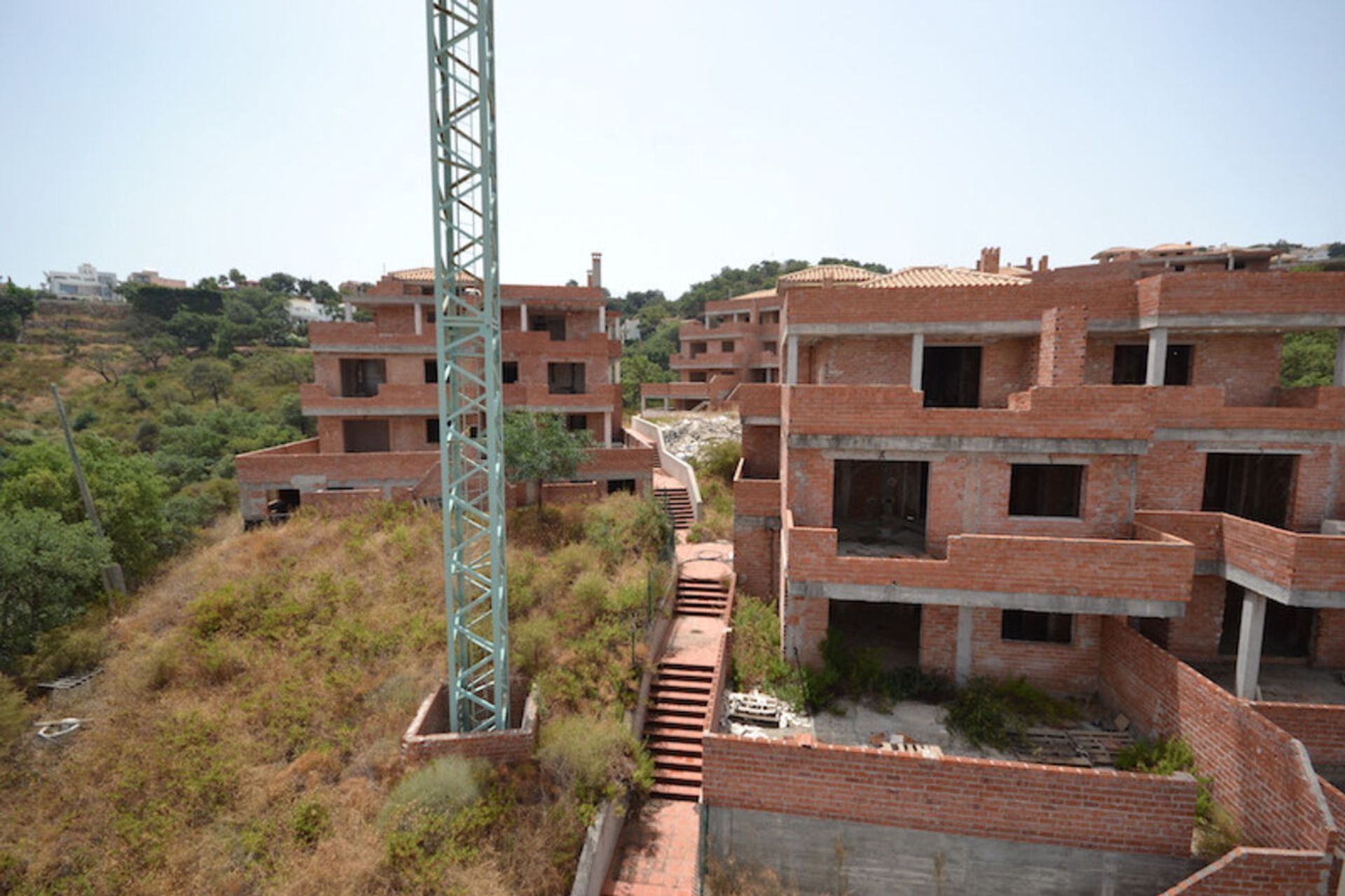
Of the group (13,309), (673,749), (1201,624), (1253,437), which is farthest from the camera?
(13,309)

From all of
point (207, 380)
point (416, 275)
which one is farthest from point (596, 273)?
point (207, 380)

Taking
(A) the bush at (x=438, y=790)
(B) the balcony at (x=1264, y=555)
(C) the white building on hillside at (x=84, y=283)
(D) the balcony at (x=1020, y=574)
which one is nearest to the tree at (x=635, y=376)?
(D) the balcony at (x=1020, y=574)

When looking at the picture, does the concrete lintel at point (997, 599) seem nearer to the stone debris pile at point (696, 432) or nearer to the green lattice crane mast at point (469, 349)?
the green lattice crane mast at point (469, 349)

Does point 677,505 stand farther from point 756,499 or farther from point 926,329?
point 926,329

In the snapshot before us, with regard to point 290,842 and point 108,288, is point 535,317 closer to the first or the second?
point 290,842

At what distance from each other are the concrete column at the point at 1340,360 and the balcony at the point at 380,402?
1023 inches

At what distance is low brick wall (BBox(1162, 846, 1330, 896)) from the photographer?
8203 millimetres

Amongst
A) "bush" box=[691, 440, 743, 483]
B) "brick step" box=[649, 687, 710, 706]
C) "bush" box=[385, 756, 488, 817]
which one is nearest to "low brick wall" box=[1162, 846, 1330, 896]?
"brick step" box=[649, 687, 710, 706]

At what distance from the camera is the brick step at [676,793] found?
1172cm

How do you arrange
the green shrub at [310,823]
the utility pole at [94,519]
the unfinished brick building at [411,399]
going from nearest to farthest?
1. the green shrub at [310,823]
2. the utility pole at [94,519]
3. the unfinished brick building at [411,399]

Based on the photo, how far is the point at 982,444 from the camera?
12.9 m

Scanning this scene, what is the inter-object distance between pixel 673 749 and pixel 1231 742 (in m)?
9.06

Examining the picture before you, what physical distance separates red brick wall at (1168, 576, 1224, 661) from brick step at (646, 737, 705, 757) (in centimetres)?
1053

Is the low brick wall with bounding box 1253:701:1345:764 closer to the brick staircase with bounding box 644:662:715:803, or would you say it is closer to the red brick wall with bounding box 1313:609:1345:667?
the red brick wall with bounding box 1313:609:1345:667
